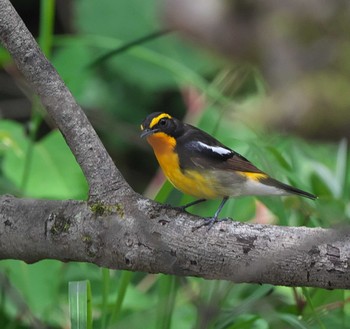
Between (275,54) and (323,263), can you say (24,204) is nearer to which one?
(323,263)

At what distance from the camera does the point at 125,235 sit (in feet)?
5.06

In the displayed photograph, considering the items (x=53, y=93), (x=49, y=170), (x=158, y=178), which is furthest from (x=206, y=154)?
(x=158, y=178)

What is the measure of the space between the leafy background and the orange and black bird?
1.9 inches

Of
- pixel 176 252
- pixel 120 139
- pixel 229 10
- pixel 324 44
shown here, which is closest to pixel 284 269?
pixel 176 252

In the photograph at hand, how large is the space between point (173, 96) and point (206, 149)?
8.97 feet

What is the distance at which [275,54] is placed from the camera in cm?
261

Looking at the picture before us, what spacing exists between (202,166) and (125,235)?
1.62ft

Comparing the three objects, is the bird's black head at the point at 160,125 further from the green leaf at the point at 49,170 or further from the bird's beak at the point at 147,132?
the green leaf at the point at 49,170

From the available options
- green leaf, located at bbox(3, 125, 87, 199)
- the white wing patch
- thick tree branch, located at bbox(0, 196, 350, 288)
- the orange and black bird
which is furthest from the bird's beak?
green leaf, located at bbox(3, 125, 87, 199)

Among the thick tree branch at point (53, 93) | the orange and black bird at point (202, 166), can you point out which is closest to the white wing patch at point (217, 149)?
the orange and black bird at point (202, 166)

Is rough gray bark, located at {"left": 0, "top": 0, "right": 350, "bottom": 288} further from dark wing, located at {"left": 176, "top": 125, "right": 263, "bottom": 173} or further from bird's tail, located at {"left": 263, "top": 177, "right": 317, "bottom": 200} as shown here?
bird's tail, located at {"left": 263, "top": 177, "right": 317, "bottom": 200}

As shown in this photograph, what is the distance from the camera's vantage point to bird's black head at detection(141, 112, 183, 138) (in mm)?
2049

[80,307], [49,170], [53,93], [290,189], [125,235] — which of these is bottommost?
[49,170]

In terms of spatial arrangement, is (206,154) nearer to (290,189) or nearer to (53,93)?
(290,189)
